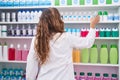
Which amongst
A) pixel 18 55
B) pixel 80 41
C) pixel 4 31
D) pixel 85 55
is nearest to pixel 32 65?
pixel 80 41

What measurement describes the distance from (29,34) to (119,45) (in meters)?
1.38

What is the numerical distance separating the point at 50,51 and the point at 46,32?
6.4 inches

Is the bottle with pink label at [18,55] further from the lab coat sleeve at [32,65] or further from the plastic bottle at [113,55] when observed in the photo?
the lab coat sleeve at [32,65]

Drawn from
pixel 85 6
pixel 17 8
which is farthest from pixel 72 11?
pixel 17 8

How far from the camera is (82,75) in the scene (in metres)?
3.21

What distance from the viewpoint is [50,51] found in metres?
1.74

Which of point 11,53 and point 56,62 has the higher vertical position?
point 56,62

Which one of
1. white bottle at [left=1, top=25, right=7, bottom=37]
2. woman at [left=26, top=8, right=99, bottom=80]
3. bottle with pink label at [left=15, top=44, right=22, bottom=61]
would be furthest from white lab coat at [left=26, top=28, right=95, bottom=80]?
white bottle at [left=1, top=25, right=7, bottom=37]

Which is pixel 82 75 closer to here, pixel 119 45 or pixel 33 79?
pixel 119 45

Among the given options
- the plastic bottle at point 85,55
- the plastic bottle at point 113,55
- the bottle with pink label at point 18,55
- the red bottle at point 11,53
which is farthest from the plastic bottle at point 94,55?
the red bottle at point 11,53

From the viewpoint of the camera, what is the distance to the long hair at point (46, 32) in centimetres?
172

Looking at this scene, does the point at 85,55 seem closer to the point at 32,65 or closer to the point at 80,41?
the point at 80,41

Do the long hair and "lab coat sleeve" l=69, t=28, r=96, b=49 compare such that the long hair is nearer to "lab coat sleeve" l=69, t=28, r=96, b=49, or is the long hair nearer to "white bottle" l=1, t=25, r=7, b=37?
"lab coat sleeve" l=69, t=28, r=96, b=49

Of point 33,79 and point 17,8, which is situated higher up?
point 17,8
